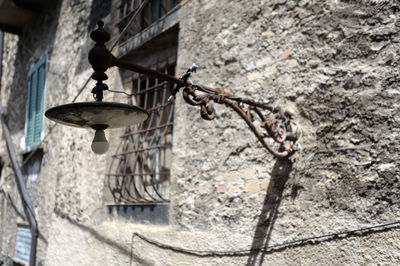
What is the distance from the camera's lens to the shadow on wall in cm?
243

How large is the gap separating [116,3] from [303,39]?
8.33 feet

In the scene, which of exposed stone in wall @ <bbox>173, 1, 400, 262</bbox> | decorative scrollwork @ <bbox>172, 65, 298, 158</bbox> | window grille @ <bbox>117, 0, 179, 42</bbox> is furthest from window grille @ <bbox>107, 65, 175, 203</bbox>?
decorative scrollwork @ <bbox>172, 65, 298, 158</bbox>

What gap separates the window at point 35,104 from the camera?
18.8 feet

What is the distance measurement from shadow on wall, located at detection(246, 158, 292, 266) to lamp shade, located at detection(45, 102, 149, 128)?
0.94 metres

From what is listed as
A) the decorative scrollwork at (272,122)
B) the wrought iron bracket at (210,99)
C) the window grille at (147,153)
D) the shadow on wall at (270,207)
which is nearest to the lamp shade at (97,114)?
the wrought iron bracket at (210,99)

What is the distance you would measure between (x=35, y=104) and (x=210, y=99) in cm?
447

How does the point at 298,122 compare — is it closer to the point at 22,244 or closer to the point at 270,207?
the point at 270,207

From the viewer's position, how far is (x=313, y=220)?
2.24m

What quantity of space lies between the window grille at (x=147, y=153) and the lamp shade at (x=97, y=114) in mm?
1525

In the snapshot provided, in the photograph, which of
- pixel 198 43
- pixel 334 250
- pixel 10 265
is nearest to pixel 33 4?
pixel 10 265

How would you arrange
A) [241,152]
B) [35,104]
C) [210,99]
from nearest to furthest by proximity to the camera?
[210,99], [241,152], [35,104]

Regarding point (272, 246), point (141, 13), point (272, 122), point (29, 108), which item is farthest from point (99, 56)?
point (29, 108)

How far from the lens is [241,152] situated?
2703 mm

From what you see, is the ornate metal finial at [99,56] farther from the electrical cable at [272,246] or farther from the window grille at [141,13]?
the window grille at [141,13]
